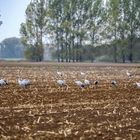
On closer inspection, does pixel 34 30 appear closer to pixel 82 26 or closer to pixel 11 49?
pixel 82 26

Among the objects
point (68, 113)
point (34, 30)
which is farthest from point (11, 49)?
point (68, 113)

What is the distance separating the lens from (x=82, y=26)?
267 ft

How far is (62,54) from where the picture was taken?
84812mm

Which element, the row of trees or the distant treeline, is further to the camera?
the distant treeline

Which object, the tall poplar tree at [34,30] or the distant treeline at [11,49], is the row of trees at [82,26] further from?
the distant treeline at [11,49]

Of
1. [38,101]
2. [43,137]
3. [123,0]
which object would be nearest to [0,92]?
[38,101]

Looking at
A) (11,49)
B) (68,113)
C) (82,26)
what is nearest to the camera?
(68,113)

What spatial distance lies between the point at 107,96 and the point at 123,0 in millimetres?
62117

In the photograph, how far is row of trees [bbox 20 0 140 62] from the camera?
78.4 metres

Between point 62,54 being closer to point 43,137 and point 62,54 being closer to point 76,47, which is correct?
point 76,47

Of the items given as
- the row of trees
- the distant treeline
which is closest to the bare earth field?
the row of trees

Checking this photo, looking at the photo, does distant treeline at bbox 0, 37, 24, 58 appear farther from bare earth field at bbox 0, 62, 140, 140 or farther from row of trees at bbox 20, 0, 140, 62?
bare earth field at bbox 0, 62, 140, 140

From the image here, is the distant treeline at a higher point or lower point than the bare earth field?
higher

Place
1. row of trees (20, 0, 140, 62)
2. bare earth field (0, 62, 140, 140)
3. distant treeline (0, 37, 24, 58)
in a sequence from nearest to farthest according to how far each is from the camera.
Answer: bare earth field (0, 62, 140, 140)
row of trees (20, 0, 140, 62)
distant treeline (0, 37, 24, 58)
